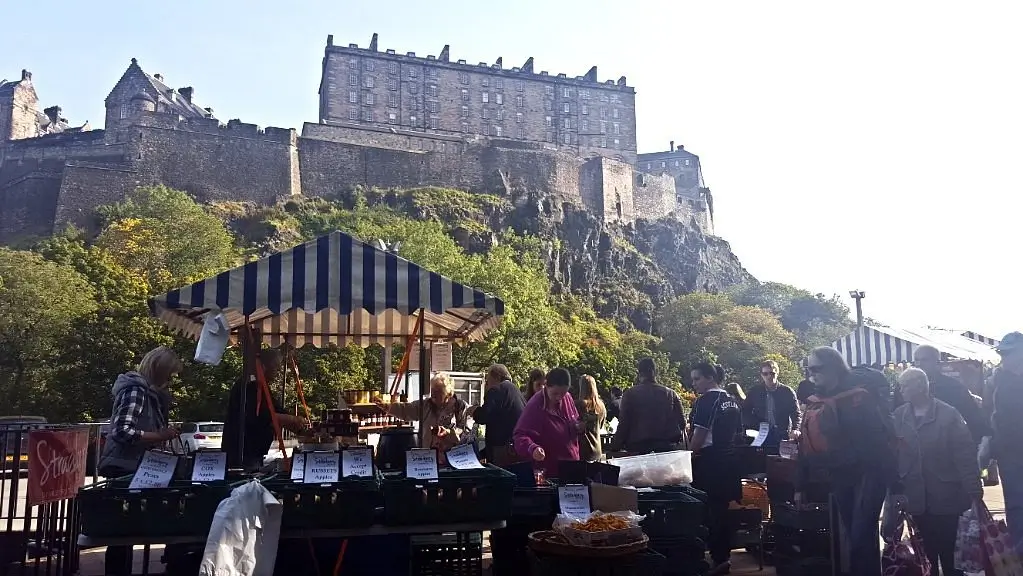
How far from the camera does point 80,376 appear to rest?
23.2 meters

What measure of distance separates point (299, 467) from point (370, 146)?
54113mm

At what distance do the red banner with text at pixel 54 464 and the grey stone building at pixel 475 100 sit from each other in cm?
6074

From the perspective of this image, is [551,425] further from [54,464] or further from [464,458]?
[54,464]

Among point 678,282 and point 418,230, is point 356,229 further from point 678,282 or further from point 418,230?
point 678,282

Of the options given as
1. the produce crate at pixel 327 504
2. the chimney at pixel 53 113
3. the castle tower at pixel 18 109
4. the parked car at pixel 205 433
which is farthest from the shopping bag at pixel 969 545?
the chimney at pixel 53 113

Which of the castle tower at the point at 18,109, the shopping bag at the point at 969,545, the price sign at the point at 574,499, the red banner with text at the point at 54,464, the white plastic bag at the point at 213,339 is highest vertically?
the castle tower at the point at 18,109

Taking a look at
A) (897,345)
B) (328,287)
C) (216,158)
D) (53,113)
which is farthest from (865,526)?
(53,113)

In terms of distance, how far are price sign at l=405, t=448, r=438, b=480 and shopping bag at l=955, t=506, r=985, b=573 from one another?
12.6ft

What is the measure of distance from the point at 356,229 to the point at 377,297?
3734 centimetres

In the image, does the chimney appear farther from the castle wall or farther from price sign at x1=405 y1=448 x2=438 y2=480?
price sign at x1=405 y1=448 x2=438 y2=480

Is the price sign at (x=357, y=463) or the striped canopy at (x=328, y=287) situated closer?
the price sign at (x=357, y=463)

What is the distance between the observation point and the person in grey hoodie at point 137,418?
5000 millimetres

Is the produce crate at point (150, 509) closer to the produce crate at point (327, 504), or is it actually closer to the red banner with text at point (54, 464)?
the produce crate at point (327, 504)

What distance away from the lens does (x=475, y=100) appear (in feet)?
228
